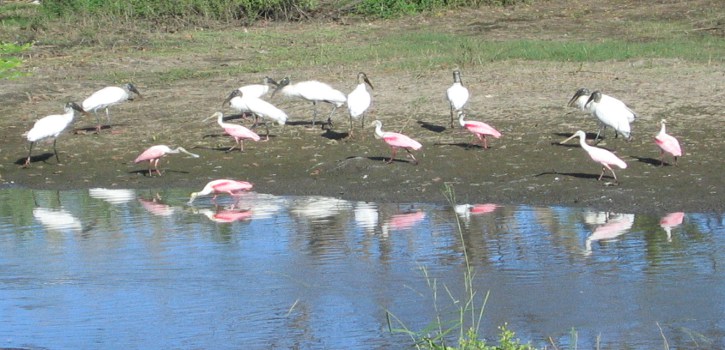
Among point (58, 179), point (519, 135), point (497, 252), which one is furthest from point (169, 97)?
point (497, 252)

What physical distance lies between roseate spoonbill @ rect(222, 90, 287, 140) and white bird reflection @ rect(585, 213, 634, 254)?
5.00 m

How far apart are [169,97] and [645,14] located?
9.33m

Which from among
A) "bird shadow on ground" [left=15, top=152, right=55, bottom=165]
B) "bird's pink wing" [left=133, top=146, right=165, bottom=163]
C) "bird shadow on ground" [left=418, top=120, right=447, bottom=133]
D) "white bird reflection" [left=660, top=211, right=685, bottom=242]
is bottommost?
"white bird reflection" [left=660, top=211, right=685, bottom=242]

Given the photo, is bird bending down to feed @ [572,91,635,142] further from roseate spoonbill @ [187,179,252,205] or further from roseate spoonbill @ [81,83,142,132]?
roseate spoonbill @ [81,83,142,132]

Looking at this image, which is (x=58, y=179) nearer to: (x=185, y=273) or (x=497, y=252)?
(x=185, y=273)

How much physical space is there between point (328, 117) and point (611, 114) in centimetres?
389

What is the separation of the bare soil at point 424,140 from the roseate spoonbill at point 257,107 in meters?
0.25

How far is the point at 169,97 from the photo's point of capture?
17172 millimetres

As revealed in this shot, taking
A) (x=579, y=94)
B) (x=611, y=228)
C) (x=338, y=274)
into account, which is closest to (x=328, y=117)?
(x=579, y=94)

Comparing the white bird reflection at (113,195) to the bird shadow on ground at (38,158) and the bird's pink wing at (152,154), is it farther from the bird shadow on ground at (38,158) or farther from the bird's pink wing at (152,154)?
the bird shadow on ground at (38,158)

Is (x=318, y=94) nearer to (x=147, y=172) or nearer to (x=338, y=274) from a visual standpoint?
(x=147, y=172)

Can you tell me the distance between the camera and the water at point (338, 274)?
773 centimetres

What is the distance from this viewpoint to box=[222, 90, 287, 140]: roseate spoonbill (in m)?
14.7

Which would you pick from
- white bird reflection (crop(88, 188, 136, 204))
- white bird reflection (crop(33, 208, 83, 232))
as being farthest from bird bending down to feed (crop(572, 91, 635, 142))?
white bird reflection (crop(33, 208, 83, 232))
